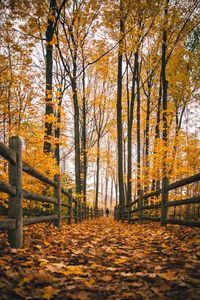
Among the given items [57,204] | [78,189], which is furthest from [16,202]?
[78,189]

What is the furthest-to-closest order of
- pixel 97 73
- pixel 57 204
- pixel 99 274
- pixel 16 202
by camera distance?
pixel 97 73 → pixel 57 204 → pixel 16 202 → pixel 99 274

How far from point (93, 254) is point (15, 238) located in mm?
1010

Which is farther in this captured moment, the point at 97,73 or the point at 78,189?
the point at 97,73

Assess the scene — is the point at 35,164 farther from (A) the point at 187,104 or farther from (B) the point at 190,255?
(A) the point at 187,104

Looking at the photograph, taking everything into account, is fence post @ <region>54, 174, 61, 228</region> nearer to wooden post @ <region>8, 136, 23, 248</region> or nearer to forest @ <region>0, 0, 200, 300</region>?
forest @ <region>0, 0, 200, 300</region>

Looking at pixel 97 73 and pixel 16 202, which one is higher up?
pixel 97 73

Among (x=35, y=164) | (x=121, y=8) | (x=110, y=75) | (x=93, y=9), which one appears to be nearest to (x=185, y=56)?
(x=110, y=75)

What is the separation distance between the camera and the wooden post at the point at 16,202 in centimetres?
336

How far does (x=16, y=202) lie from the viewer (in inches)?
137

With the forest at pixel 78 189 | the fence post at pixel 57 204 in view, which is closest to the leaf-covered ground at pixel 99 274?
the forest at pixel 78 189

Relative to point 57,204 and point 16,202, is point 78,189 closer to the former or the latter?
point 57,204

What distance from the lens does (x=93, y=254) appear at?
3.42m

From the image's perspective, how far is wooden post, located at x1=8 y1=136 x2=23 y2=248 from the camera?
3.36 meters

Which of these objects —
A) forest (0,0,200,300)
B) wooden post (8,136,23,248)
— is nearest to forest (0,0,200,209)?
forest (0,0,200,300)
